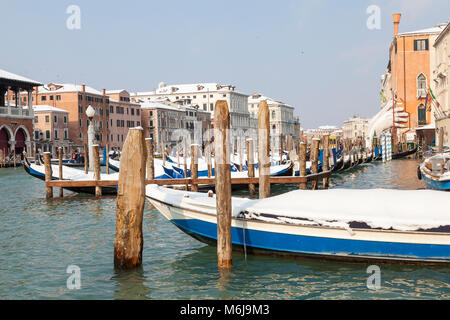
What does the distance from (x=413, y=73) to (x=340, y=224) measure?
141ft

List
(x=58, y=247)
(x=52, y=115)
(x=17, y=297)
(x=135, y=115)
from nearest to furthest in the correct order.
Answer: (x=17, y=297) < (x=58, y=247) < (x=52, y=115) < (x=135, y=115)

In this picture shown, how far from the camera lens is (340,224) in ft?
21.2

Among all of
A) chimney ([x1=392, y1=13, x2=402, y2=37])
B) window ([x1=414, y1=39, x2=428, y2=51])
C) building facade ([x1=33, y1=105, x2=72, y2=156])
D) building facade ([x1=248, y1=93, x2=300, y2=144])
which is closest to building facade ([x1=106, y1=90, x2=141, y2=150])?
building facade ([x1=33, y1=105, x2=72, y2=156])

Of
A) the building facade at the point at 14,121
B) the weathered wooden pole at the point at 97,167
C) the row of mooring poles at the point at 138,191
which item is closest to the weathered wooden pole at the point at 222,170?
the row of mooring poles at the point at 138,191

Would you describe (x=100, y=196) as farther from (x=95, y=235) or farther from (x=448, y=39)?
(x=448, y=39)

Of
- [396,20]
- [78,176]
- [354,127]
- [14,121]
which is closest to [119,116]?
[14,121]

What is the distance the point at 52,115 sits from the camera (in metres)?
53.2

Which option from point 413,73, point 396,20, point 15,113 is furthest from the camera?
point 396,20

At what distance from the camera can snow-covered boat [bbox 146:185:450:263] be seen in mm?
6344

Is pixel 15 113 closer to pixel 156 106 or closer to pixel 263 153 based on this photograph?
pixel 156 106

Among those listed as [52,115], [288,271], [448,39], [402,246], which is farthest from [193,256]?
[52,115]

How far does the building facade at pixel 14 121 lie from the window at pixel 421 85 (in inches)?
1231

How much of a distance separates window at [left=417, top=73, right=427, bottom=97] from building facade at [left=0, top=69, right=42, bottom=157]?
31275 mm

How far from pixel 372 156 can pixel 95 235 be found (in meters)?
28.6
